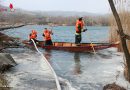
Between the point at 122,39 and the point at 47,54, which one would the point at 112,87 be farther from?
the point at 47,54

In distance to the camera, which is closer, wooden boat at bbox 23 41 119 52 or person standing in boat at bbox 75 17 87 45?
wooden boat at bbox 23 41 119 52

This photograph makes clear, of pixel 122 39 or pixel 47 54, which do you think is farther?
pixel 47 54

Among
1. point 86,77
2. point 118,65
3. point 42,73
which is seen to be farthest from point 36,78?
point 118,65

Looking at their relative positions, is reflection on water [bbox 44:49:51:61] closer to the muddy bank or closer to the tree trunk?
the muddy bank

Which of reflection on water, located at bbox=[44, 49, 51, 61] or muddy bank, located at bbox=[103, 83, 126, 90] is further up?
muddy bank, located at bbox=[103, 83, 126, 90]

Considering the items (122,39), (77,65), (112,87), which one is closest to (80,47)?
(77,65)

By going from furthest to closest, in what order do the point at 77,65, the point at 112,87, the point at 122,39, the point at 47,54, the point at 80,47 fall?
1. the point at 80,47
2. the point at 47,54
3. the point at 77,65
4. the point at 112,87
5. the point at 122,39

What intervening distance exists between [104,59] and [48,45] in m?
5.63

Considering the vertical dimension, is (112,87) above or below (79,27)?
below

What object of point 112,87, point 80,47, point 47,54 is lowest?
point 47,54

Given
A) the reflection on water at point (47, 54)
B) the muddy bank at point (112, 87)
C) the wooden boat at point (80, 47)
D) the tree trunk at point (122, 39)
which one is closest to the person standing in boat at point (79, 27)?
the wooden boat at point (80, 47)

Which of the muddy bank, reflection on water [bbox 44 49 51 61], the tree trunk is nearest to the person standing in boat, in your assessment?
reflection on water [bbox 44 49 51 61]

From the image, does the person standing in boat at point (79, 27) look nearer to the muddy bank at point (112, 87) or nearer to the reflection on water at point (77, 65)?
the reflection on water at point (77, 65)

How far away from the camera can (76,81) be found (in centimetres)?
1127
